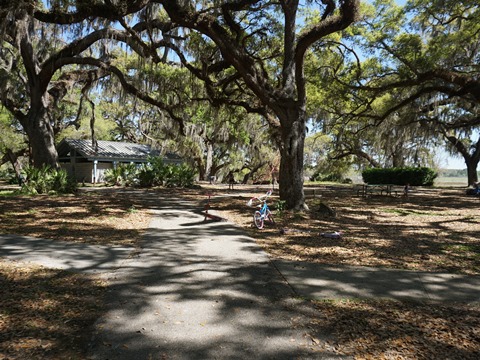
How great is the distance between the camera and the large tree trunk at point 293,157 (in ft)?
38.2

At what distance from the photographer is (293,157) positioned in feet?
38.2

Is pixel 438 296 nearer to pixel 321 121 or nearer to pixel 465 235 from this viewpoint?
pixel 465 235

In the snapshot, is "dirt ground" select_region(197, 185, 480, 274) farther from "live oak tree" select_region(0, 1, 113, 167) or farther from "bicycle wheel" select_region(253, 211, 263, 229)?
"live oak tree" select_region(0, 1, 113, 167)

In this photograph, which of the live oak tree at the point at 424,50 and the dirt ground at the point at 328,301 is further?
the live oak tree at the point at 424,50

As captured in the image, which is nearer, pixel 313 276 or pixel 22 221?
pixel 313 276

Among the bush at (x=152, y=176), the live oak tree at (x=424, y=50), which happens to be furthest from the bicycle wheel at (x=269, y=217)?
the bush at (x=152, y=176)

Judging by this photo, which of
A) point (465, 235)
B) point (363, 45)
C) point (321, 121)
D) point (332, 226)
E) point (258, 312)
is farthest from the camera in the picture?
point (321, 121)

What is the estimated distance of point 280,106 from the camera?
11.9m

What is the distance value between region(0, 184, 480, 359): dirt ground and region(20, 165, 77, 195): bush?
252 inches

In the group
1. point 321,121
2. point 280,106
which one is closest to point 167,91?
point 280,106

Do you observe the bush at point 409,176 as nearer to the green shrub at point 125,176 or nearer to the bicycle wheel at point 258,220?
the green shrub at point 125,176

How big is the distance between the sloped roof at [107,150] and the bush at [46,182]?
12324 millimetres

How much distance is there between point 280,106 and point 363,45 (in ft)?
28.7

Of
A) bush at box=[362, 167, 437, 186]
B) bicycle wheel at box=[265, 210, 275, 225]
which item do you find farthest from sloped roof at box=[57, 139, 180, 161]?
bicycle wheel at box=[265, 210, 275, 225]
